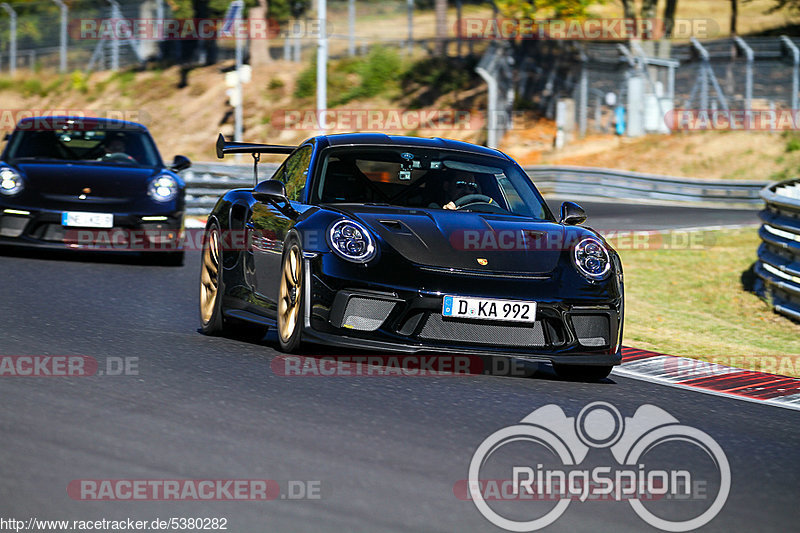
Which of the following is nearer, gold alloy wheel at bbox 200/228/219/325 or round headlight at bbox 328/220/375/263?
round headlight at bbox 328/220/375/263

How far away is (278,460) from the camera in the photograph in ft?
16.1

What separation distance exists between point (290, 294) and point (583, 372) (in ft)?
5.71

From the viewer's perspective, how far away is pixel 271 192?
788 centimetres

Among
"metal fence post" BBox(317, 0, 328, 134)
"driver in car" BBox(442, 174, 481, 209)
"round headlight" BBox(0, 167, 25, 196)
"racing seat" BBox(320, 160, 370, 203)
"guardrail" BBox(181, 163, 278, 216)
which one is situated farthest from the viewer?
"metal fence post" BBox(317, 0, 328, 134)

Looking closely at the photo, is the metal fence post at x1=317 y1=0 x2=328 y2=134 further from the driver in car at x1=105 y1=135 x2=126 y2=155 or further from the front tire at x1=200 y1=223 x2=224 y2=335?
Answer: the front tire at x1=200 y1=223 x2=224 y2=335

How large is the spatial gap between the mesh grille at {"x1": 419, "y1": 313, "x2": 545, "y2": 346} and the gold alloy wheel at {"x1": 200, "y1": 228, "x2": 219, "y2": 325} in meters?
2.17

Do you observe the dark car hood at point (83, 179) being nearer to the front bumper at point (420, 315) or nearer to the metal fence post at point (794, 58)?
the front bumper at point (420, 315)

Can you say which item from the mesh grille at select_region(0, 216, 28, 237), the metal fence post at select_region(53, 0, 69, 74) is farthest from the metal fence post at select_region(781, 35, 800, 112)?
the metal fence post at select_region(53, 0, 69, 74)

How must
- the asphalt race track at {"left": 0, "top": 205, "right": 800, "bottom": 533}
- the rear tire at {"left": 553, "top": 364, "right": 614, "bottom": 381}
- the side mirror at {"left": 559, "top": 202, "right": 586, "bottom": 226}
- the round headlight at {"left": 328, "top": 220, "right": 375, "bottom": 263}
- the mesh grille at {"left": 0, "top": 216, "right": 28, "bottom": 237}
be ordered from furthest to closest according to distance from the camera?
1. the mesh grille at {"left": 0, "top": 216, "right": 28, "bottom": 237}
2. the side mirror at {"left": 559, "top": 202, "right": 586, "bottom": 226}
3. the rear tire at {"left": 553, "top": 364, "right": 614, "bottom": 381}
4. the round headlight at {"left": 328, "top": 220, "right": 375, "bottom": 263}
5. the asphalt race track at {"left": 0, "top": 205, "right": 800, "bottom": 533}

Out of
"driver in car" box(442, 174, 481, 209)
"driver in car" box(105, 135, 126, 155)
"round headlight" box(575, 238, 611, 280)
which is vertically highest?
"driver in car" box(442, 174, 481, 209)

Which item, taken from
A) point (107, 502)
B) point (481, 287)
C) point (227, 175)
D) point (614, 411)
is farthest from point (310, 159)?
point (227, 175)

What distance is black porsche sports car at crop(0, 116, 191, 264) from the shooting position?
12578mm

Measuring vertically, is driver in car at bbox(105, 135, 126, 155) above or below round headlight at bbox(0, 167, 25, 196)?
above

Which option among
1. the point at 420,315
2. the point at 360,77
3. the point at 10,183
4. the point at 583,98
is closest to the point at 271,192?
the point at 420,315
